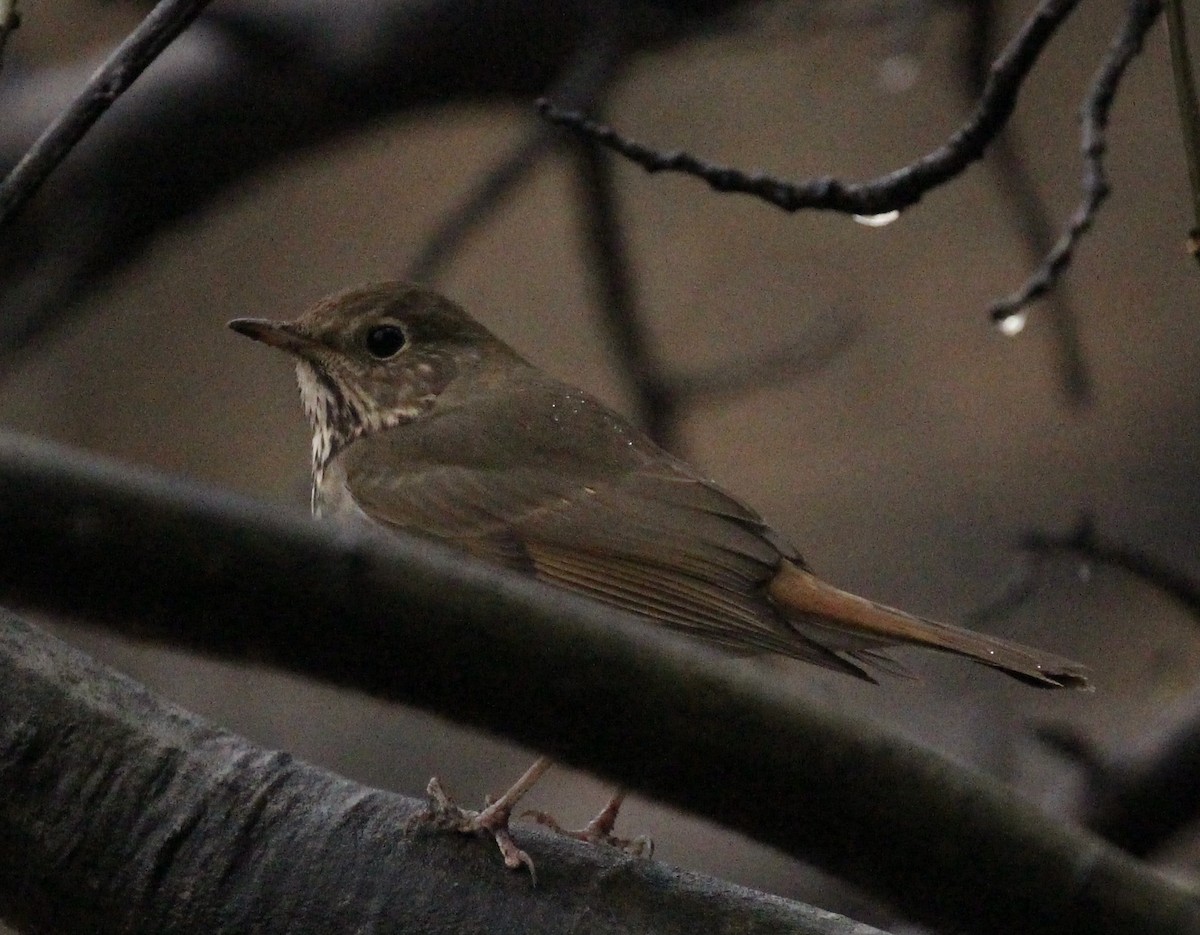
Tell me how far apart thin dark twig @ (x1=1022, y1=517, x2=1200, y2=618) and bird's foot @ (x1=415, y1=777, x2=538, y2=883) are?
1.10m

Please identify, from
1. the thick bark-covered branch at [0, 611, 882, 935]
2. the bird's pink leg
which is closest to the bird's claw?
the bird's pink leg

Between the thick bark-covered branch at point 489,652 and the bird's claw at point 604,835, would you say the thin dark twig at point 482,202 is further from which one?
the thick bark-covered branch at point 489,652

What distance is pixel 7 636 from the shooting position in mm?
1680

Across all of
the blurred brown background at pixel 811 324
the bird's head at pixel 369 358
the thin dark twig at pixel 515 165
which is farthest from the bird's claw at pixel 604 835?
the blurred brown background at pixel 811 324

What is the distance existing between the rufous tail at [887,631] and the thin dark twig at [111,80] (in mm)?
1180

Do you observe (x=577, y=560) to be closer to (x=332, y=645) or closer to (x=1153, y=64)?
(x=332, y=645)

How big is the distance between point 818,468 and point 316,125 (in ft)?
14.0

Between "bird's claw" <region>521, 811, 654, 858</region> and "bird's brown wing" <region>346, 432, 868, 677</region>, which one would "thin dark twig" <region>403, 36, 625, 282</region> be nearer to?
"bird's brown wing" <region>346, 432, 868, 677</region>

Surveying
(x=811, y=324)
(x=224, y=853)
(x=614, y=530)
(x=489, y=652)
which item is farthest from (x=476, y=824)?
(x=811, y=324)

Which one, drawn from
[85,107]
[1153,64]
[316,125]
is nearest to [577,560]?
[85,107]

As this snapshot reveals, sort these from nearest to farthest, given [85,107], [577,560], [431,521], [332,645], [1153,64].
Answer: [332,645] < [85,107] < [577,560] < [431,521] < [1153,64]

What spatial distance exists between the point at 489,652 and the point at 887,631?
4.22 feet

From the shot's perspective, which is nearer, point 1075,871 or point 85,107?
point 1075,871

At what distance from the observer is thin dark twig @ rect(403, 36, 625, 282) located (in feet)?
11.6
